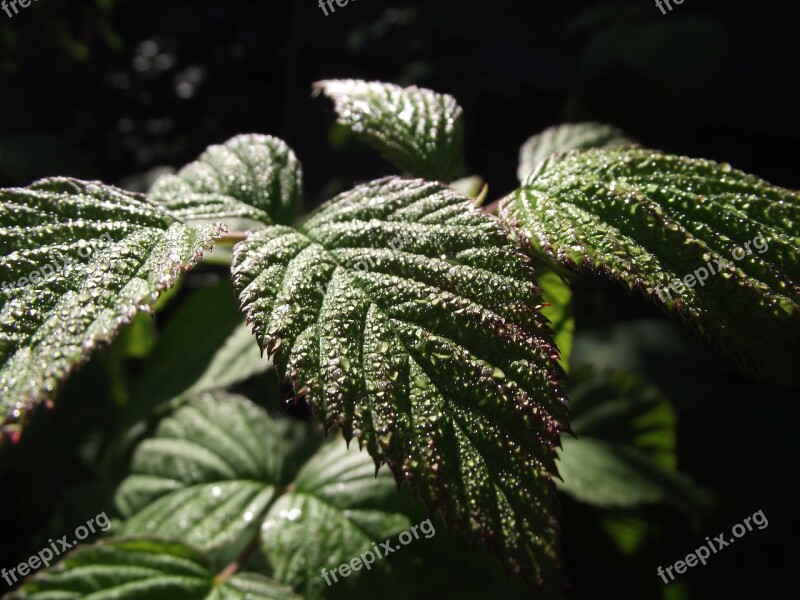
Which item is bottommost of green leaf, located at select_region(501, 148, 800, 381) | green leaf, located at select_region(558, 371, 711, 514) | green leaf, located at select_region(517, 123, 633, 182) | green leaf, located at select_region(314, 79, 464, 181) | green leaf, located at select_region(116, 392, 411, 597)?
green leaf, located at select_region(558, 371, 711, 514)

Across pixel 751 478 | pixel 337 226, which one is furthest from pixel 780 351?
pixel 751 478

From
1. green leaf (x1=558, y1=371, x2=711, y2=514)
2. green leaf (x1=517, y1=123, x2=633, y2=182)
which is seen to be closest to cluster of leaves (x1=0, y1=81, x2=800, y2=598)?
green leaf (x1=517, y1=123, x2=633, y2=182)

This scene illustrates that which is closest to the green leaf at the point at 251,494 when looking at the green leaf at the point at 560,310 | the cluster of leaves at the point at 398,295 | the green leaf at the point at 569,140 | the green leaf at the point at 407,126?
the cluster of leaves at the point at 398,295

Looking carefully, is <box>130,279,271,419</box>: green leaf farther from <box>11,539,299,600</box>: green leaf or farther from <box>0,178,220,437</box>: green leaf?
<box>0,178,220,437</box>: green leaf

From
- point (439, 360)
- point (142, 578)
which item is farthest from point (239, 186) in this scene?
point (142, 578)

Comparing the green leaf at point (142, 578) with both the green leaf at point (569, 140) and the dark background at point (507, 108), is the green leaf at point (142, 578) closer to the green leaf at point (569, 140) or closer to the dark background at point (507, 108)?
the dark background at point (507, 108)

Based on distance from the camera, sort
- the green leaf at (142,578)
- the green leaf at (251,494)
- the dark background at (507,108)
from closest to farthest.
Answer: the green leaf at (142,578) < the green leaf at (251,494) < the dark background at (507,108)
